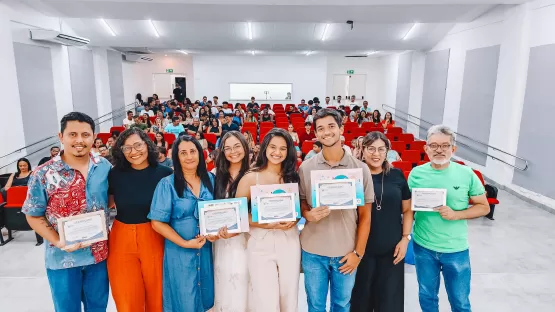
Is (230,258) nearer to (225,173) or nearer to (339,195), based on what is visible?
(225,173)

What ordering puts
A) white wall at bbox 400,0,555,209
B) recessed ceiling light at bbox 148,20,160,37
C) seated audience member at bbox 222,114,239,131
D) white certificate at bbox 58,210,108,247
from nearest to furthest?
white certificate at bbox 58,210,108,247 < white wall at bbox 400,0,555,209 < seated audience member at bbox 222,114,239,131 < recessed ceiling light at bbox 148,20,160,37

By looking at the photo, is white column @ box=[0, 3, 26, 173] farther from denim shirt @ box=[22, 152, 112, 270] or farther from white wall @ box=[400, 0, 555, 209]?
white wall @ box=[400, 0, 555, 209]

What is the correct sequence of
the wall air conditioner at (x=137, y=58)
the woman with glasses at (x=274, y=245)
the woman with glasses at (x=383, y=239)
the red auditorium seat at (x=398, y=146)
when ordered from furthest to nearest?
1. the wall air conditioner at (x=137, y=58)
2. the red auditorium seat at (x=398, y=146)
3. the woman with glasses at (x=383, y=239)
4. the woman with glasses at (x=274, y=245)

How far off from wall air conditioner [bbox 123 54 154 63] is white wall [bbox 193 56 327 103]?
9.27 ft

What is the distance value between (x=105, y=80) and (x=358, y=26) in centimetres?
972

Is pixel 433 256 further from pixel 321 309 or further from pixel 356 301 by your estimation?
pixel 321 309

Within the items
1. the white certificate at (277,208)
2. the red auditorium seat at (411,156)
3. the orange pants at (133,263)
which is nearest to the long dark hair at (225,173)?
the white certificate at (277,208)

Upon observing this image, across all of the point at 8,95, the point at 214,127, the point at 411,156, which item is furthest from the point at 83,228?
the point at 214,127

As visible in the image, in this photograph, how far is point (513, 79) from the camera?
6961mm

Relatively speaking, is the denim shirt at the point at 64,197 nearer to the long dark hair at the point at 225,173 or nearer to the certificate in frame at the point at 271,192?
the long dark hair at the point at 225,173

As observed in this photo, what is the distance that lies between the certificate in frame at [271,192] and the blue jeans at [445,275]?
1068mm

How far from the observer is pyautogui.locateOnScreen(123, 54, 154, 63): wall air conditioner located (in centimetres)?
1633

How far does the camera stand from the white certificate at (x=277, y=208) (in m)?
2.08

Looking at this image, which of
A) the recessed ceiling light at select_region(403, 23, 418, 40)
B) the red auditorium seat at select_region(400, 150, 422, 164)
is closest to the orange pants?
the red auditorium seat at select_region(400, 150, 422, 164)
